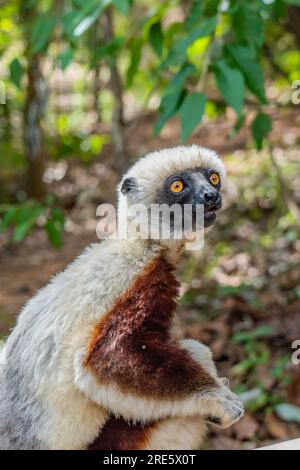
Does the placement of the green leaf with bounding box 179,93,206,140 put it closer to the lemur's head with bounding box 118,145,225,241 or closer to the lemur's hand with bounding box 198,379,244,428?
the lemur's head with bounding box 118,145,225,241

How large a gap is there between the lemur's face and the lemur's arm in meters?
0.71

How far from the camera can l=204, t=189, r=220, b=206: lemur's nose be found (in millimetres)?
3297

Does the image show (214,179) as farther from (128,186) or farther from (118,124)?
(118,124)

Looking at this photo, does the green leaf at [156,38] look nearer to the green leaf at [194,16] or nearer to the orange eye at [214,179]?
the green leaf at [194,16]

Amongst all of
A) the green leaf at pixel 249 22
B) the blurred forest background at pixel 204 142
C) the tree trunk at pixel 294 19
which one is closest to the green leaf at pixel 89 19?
the blurred forest background at pixel 204 142

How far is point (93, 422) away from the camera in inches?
122

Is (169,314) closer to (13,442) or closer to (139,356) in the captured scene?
(139,356)

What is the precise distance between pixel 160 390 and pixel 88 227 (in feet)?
19.5

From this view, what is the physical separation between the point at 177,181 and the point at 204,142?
6.49 metres

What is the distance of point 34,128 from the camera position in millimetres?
8344

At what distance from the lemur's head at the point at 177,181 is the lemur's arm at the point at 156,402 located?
29.1 inches

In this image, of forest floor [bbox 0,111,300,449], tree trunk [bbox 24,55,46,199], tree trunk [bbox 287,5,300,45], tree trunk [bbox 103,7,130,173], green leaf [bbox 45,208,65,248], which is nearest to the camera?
forest floor [bbox 0,111,300,449]

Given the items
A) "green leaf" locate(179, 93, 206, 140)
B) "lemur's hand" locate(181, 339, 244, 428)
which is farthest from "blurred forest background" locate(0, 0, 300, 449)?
"lemur's hand" locate(181, 339, 244, 428)

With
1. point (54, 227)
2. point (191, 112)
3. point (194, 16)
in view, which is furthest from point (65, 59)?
point (54, 227)
